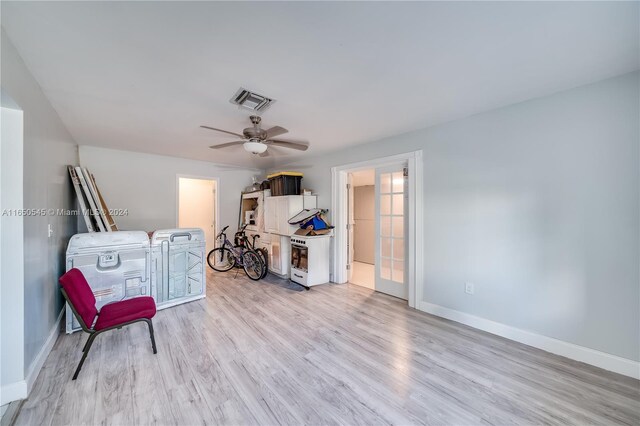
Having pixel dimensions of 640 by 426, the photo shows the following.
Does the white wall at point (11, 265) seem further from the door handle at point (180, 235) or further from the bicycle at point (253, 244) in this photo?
the bicycle at point (253, 244)

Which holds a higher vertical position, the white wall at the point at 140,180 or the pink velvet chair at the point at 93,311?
the white wall at the point at 140,180

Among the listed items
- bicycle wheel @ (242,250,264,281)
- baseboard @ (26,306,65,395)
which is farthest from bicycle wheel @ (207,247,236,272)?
baseboard @ (26,306,65,395)

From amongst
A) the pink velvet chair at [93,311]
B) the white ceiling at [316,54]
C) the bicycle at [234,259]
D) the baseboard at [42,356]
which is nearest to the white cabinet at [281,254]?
the bicycle at [234,259]

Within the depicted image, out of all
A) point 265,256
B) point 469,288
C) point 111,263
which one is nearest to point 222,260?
point 265,256

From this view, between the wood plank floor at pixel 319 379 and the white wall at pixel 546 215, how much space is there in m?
0.41

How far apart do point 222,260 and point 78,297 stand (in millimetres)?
3238

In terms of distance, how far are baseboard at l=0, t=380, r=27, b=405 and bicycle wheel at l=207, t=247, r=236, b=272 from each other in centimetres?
328

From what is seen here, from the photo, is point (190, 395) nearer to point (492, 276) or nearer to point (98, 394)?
point (98, 394)

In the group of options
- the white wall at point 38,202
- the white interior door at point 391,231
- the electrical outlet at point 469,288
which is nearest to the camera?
the white wall at point 38,202

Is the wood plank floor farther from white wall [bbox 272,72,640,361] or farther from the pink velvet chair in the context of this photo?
white wall [bbox 272,72,640,361]

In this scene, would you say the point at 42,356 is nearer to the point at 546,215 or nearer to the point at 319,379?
the point at 319,379

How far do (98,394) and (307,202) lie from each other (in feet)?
11.4

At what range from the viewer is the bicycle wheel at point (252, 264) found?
444cm

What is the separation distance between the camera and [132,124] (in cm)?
295
